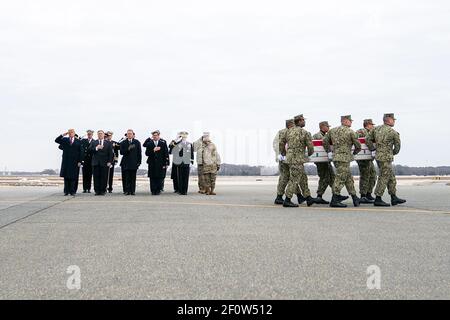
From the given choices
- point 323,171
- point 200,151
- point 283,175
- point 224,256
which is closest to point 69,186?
point 200,151

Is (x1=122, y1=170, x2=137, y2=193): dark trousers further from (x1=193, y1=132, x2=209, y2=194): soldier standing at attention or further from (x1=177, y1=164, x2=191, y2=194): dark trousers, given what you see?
(x1=193, y1=132, x2=209, y2=194): soldier standing at attention

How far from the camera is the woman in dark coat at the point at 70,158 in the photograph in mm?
19984

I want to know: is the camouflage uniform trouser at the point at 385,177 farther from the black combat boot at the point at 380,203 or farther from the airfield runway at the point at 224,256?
the airfield runway at the point at 224,256

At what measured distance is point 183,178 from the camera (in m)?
20.8

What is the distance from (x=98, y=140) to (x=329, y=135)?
938 centimetres

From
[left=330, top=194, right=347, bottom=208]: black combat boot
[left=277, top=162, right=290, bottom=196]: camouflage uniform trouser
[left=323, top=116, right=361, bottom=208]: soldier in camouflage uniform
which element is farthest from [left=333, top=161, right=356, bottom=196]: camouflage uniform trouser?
[left=277, top=162, right=290, bottom=196]: camouflage uniform trouser

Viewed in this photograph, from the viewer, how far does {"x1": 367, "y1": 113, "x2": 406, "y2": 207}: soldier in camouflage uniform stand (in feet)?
46.8

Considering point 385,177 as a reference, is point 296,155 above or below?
above

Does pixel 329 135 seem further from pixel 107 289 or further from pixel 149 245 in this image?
pixel 107 289

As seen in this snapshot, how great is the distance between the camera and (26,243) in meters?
7.45

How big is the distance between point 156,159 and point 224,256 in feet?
48.0

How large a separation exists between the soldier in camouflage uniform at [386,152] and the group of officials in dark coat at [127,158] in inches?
319

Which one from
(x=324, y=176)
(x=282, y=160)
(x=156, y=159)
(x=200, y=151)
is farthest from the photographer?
(x=200, y=151)

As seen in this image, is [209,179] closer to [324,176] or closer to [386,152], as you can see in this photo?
[324,176]
